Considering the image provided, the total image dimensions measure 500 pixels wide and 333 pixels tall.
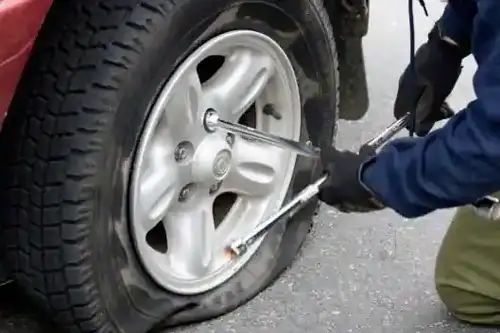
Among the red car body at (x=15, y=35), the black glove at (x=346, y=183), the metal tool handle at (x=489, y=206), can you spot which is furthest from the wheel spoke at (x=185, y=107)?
the metal tool handle at (x=489, y=206)

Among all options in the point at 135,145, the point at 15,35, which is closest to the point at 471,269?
the point at 135,145

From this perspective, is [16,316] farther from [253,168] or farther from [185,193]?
[253,168]

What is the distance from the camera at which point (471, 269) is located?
1.86 m

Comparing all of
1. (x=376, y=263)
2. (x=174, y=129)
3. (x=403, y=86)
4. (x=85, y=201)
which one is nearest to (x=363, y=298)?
(x=376, y=263)

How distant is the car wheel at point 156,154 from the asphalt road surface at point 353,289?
5 centimetres

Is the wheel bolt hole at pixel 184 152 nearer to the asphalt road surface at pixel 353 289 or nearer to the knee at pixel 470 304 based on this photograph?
the asphalt road surface at pixel 353 289

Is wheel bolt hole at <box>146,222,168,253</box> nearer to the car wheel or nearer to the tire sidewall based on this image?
the car wheel

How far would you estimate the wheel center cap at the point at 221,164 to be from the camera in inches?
68.9

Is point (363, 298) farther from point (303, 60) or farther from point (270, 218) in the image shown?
point (303, 60)

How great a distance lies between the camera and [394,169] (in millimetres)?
1471

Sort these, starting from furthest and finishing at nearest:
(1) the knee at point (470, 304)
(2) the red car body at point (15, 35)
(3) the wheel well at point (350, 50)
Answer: (3) the wheel well at point (350, 50)
(1) the knee at point (470, 304)
(2) the red car body at point (15, 35)

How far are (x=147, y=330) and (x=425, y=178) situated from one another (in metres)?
0.60

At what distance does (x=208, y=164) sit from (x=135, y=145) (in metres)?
0.20

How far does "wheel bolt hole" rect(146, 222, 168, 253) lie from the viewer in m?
1.85
